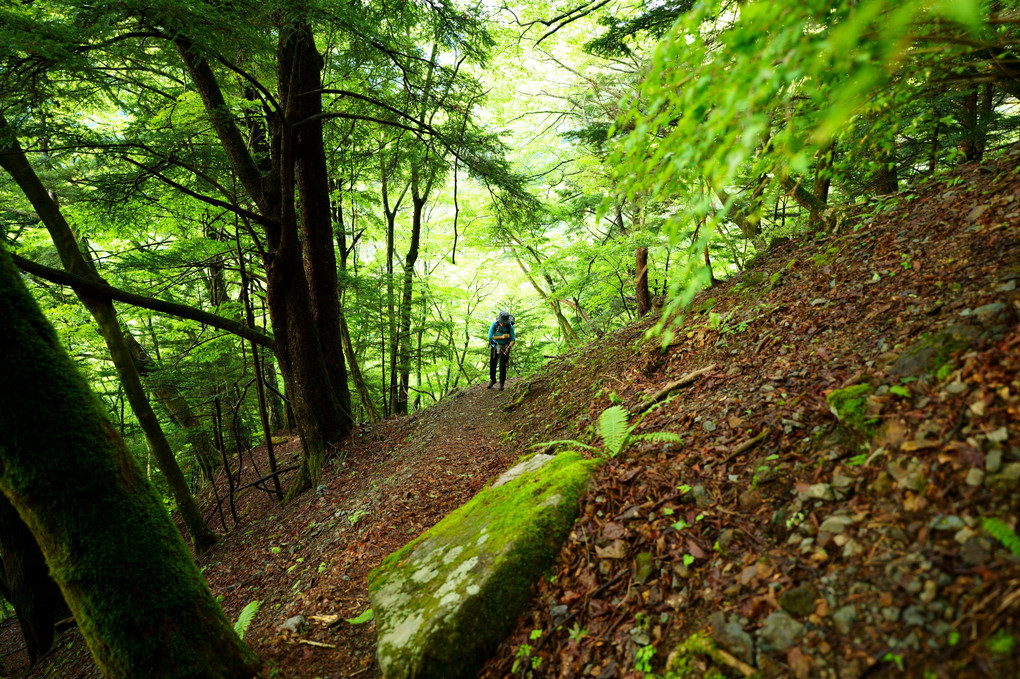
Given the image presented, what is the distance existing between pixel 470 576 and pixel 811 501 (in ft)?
7.06

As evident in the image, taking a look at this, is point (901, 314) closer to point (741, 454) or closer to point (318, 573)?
point (741, 454)

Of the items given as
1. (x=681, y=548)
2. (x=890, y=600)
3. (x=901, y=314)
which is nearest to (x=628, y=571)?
(x=681, y=548)

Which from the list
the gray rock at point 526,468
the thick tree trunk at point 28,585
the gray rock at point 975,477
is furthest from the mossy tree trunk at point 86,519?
the thick tree trunk at point 28,585

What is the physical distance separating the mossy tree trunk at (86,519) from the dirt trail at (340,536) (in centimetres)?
82

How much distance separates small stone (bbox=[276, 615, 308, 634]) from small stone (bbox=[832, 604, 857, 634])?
4001 mm

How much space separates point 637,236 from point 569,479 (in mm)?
4725

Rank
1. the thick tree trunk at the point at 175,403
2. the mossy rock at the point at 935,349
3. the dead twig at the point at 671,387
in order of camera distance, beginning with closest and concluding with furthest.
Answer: the mossy rock at the point at 935,349 < the dead twig at the point at 671,387 < the thick tree trunk at the point at 175,403

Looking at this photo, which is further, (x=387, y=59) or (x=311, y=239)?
(x=311, y=239)

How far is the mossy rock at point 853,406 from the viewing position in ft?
7.80

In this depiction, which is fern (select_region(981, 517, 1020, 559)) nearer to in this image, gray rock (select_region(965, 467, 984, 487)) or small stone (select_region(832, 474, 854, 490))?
gray rock (select_region(965, 467, 984, 487))

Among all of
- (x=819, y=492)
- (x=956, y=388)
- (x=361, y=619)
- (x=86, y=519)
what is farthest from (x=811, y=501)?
(x=86, y=519)

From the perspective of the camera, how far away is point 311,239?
775 centimetres

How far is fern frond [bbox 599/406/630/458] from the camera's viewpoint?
12.0ft

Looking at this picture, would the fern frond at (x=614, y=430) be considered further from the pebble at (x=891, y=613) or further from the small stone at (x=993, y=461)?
the small stone at (x=993, y=461)
